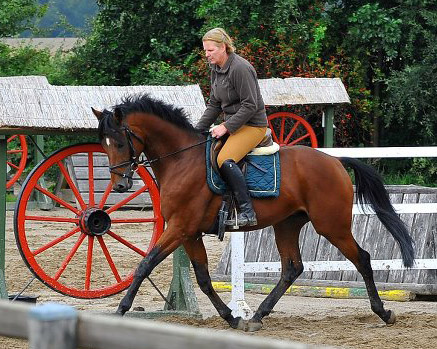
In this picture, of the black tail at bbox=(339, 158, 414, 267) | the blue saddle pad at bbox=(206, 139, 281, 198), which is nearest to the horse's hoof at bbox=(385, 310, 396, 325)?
the black tail at bbox=(339, 158, 414, 267)

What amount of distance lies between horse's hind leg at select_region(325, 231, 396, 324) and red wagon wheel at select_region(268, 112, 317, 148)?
813 cm

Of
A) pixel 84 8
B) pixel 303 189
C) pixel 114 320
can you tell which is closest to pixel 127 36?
pixel 303 189

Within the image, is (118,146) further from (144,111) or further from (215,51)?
(215,51)

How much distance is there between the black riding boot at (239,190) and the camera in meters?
7.53

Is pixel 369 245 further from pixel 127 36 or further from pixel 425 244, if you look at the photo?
pixel 127 36

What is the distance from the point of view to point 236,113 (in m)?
7.67

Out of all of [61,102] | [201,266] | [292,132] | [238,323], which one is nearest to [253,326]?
[238,323]

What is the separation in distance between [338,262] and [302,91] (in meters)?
7.40

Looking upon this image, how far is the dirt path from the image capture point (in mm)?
7141

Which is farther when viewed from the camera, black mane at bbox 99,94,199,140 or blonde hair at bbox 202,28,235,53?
blonde hair at bbox 202,28,235,53

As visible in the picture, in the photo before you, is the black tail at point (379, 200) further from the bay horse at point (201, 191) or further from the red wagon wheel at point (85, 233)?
the red wagon wheel at point (85, 233)

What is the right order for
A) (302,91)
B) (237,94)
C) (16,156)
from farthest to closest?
(16,156)
(302,91)
(237,94)

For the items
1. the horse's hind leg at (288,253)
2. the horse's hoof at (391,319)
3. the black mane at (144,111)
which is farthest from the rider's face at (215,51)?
the horse's hoof at (391,319)

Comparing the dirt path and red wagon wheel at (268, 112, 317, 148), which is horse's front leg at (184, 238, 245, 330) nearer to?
the dirt path
